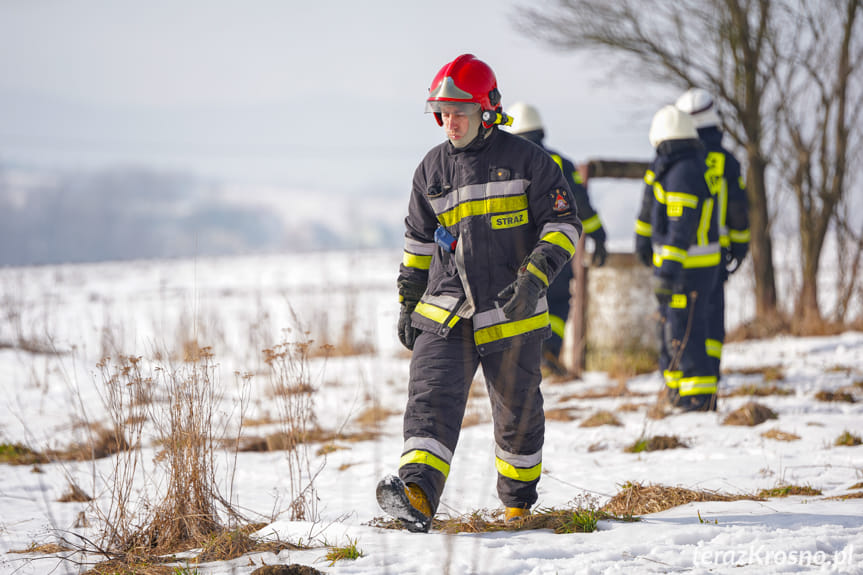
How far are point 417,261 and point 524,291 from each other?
0.61 metres

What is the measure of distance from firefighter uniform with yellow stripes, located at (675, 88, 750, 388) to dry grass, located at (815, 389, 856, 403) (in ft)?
2.61

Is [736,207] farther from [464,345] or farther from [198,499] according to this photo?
[198,499]

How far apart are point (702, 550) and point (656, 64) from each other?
831cm

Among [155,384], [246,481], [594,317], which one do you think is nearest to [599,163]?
[594,317]

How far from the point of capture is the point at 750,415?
201 inches

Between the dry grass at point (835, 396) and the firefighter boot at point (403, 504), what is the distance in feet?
14.3

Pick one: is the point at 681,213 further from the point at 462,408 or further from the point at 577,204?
the point at 462,408

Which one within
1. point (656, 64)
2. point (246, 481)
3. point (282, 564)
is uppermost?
point (656, 64)

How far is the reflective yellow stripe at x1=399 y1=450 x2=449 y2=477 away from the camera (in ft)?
9.06

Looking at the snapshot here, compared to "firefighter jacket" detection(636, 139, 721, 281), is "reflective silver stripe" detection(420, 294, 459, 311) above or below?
below

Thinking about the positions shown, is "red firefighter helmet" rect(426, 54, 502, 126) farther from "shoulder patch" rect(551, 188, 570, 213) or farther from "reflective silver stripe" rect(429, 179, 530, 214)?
"shoulder patch" rect(551, 188, 570, 213)

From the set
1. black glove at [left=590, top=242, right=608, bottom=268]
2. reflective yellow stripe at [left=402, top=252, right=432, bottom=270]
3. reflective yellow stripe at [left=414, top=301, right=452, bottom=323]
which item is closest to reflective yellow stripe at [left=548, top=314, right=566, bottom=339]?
black glove at [left=590, top=242, right=608, bottom=268]

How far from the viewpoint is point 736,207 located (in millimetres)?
5934

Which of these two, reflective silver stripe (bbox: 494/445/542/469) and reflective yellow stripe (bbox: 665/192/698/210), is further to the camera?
reflective yellow stripe (bbox: 665/192/698/210)
